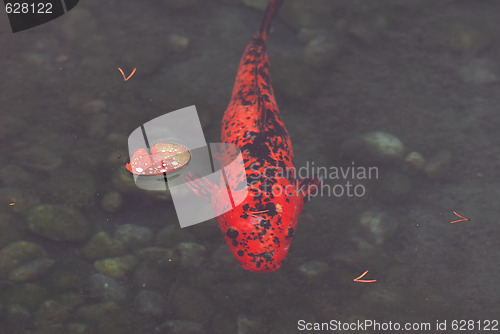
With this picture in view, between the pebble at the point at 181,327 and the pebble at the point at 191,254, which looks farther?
the pebble at the point at 191,254

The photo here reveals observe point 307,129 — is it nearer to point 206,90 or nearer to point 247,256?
point 206,90

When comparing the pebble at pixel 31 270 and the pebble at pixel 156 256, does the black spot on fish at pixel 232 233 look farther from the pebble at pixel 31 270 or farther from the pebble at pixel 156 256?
the pebble at pixel 31 270

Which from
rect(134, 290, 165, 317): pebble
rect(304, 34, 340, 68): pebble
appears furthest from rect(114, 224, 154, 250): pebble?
rect(304, 34, 340, 68): pebble

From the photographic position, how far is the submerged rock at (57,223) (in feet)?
14.7

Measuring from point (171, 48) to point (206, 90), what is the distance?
3.22 feet

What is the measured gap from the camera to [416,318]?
422cm

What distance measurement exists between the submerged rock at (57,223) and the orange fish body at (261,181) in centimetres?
141

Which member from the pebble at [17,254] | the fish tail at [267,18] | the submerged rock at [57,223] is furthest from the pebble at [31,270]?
the fish tail at [267,18]

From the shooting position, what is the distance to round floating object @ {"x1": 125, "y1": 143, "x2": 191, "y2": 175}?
4.99 m

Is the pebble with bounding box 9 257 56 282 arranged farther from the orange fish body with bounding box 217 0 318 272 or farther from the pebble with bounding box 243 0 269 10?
the pebble with bounding box 243 0 269 10

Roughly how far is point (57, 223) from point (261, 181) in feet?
6.83

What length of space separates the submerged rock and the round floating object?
2.54 feet

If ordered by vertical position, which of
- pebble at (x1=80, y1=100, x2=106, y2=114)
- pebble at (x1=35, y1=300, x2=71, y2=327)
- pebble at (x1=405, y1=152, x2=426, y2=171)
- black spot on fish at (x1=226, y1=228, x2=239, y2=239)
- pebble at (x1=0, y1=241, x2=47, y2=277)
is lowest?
pebble at (x1=35, y1=300, x2=71, y2=327)

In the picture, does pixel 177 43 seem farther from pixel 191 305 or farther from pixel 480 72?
pixel 480 72
